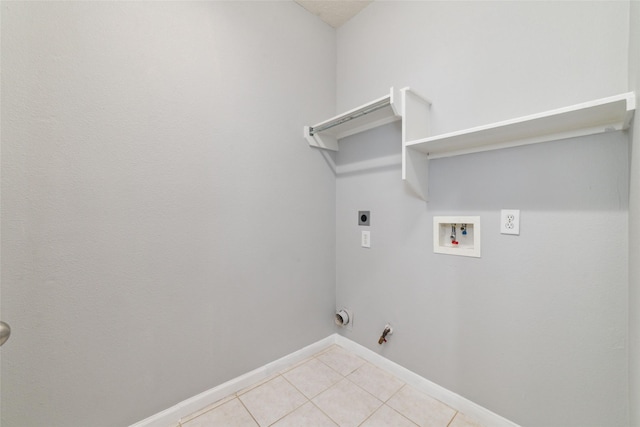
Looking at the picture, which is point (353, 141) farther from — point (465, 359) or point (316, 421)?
point (316, 421)

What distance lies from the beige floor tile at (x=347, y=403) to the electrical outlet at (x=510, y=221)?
1.15m

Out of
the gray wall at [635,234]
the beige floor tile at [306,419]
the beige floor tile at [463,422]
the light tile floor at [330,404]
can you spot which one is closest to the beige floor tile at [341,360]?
the light tile floor at [330,404]

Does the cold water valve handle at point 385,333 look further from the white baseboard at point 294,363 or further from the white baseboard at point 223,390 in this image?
the white baseboard at point 223,390

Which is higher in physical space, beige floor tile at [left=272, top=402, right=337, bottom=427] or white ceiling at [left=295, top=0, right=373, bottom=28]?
white ceiling at [left=295, top=0, right=373, bottom=28]

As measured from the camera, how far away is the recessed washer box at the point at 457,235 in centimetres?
129

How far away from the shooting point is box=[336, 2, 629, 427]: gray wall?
0.97 meters

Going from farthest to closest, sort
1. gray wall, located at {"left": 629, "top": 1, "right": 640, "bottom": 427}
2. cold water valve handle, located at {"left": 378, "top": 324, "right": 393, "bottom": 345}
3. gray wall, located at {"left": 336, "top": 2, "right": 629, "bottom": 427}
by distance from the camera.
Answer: cold water valve handle, located at {"left": 378, "top": 324, "right": 393, "bottom": 345} < gray wall, located at {"left": 336, "top": 2, "right": 629, "bottom": 427} < gray wall, located at {"left": 629, "top": 1, "right": 640, "bottom": 427}

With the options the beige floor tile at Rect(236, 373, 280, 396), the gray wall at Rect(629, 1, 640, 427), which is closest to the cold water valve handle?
the beige floor tile at Rect(236, 373, 280, 396)

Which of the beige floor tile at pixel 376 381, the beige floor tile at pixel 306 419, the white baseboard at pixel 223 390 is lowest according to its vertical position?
the beige floor tile at pixel 376 381

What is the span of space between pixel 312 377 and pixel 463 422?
855 millimetres

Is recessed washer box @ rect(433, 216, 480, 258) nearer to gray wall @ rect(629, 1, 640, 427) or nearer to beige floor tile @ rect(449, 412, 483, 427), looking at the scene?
gray wall @ rect(629, 1, 640, 427)

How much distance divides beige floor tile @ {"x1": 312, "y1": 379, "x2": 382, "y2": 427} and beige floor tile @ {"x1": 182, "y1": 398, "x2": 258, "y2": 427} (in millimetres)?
371

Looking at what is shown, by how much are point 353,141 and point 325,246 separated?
84 centimetres

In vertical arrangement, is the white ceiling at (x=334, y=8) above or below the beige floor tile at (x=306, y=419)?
above
